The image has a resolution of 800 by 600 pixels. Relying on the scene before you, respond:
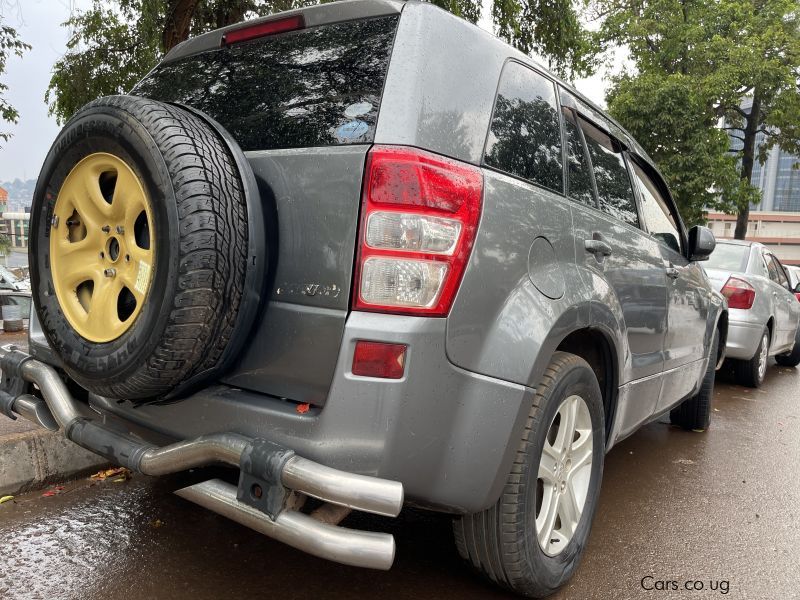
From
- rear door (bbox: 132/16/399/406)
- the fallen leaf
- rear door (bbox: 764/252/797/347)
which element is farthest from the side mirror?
rear door (bbox: 764/252/797/347)

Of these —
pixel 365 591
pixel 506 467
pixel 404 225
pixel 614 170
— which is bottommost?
pixel 365 591

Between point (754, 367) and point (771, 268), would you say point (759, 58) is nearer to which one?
point (771, 268)

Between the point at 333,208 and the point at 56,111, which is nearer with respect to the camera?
the point at 333,208

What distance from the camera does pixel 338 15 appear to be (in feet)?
7.41

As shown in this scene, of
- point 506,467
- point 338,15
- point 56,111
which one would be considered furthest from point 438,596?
point 56,111

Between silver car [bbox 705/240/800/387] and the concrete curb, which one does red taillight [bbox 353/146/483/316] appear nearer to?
the concrete curb

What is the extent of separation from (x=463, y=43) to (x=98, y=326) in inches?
56.3

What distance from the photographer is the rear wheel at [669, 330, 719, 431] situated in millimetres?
4695

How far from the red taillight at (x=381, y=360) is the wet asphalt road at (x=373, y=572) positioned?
3.32 feet

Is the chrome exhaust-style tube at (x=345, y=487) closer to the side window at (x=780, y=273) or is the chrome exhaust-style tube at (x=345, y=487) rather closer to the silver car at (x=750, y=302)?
the silver car at (x=750, y=302)

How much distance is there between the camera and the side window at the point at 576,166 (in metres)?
2.61

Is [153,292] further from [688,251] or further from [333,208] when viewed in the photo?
[688,251]

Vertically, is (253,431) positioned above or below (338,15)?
below

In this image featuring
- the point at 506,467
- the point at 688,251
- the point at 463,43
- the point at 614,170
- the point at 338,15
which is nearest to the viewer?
the point at 506,467
